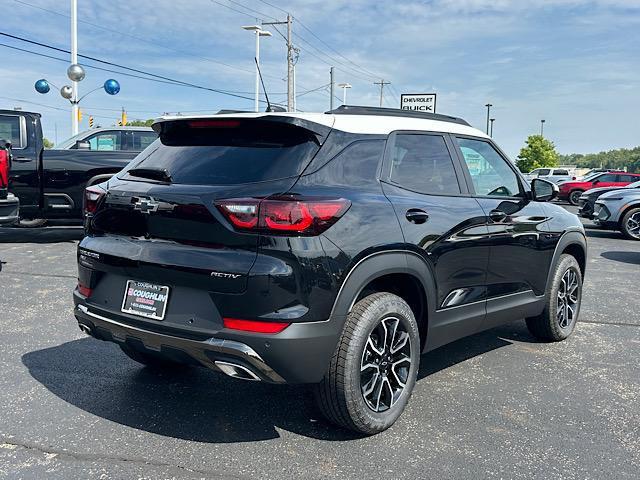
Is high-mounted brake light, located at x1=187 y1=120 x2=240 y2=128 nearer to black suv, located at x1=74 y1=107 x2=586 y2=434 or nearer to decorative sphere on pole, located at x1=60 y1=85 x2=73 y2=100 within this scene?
black suv, located at x1=74 y1=107 x2=586 y2=434

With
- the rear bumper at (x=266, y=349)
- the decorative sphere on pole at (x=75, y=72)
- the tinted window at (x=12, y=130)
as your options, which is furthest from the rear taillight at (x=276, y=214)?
the decorative sphere on pole at (x=75, y=72)

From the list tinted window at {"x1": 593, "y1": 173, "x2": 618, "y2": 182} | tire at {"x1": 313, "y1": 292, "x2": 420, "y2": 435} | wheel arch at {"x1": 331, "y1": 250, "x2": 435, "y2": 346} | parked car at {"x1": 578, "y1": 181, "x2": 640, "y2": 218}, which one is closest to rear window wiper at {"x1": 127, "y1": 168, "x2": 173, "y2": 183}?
wheel arch at {"x1": 331, "y1": 250, "x2": 435, "y2": 346}

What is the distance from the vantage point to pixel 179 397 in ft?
12.3

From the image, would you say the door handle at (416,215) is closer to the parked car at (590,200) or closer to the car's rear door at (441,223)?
the car's rear door at (441,223)

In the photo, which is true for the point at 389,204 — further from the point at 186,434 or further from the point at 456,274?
the point at 186,434

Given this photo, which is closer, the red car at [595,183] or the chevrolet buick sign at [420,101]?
the chevrolet buick sign at [420,101]

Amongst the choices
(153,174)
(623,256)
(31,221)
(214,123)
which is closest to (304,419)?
(153,174)

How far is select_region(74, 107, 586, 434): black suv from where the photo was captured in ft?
9.13

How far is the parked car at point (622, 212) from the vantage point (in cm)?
1357

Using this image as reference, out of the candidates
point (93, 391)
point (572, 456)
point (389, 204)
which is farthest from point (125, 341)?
point (572, 456)

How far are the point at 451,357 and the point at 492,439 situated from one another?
144cm

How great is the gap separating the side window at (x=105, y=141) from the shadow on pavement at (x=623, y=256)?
29.6 ft

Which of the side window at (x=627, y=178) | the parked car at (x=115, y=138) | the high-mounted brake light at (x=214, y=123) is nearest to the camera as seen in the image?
the high-mounted brake light at (x=214, y=123)

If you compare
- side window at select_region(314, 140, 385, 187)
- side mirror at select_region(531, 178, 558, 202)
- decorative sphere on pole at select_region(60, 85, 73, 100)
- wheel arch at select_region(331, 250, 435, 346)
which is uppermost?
decorative sphere on pole at select_region(60, 85, 73, 100)
